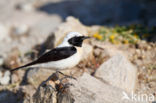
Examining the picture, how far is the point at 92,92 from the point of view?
539cm

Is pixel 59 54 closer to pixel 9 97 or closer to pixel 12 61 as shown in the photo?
pixel 9 97

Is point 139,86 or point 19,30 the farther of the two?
point 19,30

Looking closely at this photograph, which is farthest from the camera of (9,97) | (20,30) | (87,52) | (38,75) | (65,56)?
(20,30)

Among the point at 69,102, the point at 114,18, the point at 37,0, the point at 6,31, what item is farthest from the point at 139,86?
the point at 37,0

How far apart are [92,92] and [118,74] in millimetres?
1618

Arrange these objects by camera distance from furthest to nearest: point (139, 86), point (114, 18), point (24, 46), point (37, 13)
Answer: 1. point (37, 13)
2. point (114, 18)
3. point (24, 46)
4. point (139, 86)

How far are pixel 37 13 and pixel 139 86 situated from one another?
9.01m

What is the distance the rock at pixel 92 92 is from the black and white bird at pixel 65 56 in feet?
1.34

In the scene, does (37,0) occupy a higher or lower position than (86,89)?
lower

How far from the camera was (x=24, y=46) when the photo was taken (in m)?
11.1

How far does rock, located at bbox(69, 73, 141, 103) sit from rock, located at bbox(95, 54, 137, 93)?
2.78 ft

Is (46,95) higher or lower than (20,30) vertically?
higher

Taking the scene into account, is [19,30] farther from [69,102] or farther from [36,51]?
[69,102]

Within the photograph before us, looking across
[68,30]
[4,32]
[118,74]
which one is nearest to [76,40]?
[118,74]
